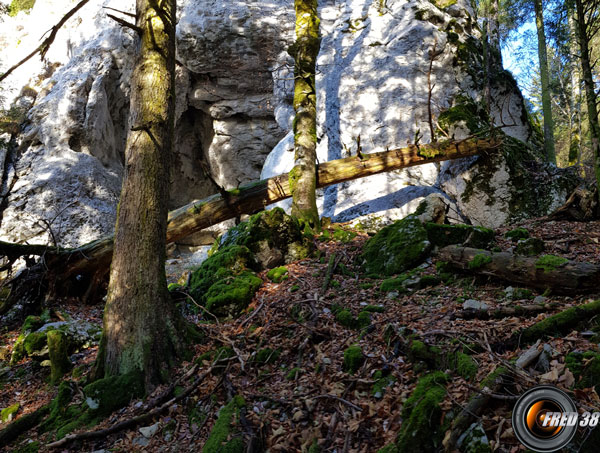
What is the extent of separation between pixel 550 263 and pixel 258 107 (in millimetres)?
17253

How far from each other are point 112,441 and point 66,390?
45.8 inches

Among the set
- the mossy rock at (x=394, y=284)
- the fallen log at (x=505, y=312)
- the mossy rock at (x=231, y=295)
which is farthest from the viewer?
the mossy rock at (x=231, y=295)

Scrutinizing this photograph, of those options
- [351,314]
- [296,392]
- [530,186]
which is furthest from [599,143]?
[296,392]

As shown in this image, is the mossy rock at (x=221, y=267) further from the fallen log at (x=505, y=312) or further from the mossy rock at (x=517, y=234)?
the mossy rock at (x=517, y=234)

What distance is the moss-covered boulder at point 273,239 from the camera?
7.00 meters

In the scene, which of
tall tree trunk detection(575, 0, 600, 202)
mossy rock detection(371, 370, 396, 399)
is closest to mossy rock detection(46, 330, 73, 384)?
mossy rock detection(371, 370, 396, 399)

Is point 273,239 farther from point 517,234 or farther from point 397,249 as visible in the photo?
point 517,234

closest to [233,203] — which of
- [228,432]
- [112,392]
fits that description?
[112,392]

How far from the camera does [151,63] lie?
4.74 metres

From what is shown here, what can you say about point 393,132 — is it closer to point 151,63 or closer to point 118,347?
point 151,63

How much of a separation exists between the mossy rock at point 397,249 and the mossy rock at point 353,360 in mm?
2444

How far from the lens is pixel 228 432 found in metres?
3.02

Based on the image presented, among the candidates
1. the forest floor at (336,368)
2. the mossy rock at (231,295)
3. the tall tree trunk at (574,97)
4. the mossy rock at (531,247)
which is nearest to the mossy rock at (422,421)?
the forest floor at (336,368)

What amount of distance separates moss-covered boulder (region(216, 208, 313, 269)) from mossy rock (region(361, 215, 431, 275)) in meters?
1.39
